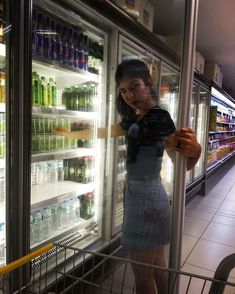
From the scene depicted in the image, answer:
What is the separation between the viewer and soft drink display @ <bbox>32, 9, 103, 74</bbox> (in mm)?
1752

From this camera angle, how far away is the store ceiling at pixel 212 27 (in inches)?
102

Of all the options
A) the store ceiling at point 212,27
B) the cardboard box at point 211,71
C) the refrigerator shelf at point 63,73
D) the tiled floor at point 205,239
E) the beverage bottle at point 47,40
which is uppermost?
the store ceiling at point 212,27

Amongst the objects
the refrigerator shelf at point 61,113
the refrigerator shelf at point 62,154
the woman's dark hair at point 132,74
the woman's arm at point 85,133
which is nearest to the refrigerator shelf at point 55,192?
the refrigerator shelf at point 62,154

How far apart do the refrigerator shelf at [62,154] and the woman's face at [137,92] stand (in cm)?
71

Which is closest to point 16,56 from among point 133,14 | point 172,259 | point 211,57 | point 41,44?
point 41,44

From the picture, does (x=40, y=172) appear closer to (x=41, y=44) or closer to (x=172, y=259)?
(x=41, y=44)

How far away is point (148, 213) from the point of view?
1.34 m

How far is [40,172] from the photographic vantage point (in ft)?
7.06

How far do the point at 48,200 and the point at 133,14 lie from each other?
5.23ft

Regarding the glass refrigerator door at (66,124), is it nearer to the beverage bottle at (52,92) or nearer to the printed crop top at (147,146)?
the beverage bottle at (52,92)

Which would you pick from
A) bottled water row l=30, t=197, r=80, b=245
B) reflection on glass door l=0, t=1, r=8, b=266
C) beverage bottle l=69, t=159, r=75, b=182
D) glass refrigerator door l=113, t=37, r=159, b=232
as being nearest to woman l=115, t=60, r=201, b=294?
reflection on glass door l=0, t=1, r=8, b=266

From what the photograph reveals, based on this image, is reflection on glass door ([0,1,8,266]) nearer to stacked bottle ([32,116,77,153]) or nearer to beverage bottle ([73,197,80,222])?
stacked bottle ([32,116,77,153])

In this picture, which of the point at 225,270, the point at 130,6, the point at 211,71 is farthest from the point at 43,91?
the point at 211,71

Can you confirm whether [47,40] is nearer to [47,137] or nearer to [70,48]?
Result: [70,48]
